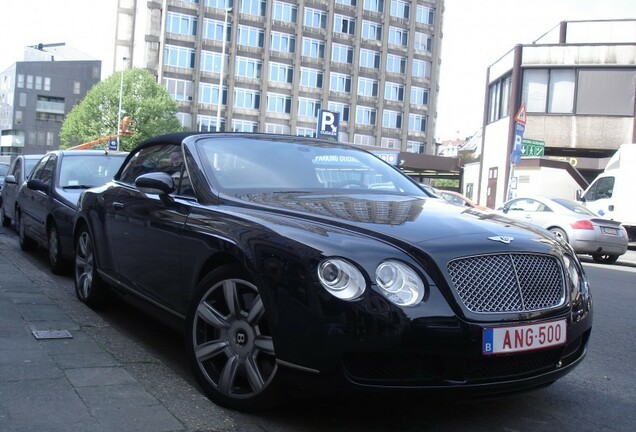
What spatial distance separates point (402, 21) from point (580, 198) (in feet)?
192

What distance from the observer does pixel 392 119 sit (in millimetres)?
73062

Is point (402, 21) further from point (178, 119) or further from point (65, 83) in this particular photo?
point (65, 83)

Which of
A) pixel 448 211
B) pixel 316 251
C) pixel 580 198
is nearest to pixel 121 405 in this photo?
pixel 316 251

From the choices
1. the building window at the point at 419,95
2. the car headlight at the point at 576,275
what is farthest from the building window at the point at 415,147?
the car headlight at the point at 576,275

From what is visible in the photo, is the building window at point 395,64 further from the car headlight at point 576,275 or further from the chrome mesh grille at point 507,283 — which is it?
the chrome mesh grille at point 507,283

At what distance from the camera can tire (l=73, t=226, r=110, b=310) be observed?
→ 548 centimetres

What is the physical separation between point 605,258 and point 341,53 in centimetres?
5846

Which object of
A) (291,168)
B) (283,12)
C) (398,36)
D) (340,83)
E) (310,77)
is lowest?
(291,168)

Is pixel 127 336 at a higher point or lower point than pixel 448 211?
lower

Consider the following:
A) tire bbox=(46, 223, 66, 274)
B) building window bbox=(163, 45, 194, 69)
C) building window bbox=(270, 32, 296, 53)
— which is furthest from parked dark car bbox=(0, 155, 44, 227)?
building window bbox=(270, 32, 296, 53)

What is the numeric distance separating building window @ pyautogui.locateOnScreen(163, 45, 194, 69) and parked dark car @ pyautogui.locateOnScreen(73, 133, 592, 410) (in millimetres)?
61248

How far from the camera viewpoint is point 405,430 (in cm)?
321

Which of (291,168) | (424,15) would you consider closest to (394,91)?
(424,15)

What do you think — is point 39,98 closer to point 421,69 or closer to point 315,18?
point 315,18
